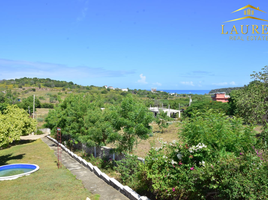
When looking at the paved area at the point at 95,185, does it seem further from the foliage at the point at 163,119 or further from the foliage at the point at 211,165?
the foliage at the point at 163,119

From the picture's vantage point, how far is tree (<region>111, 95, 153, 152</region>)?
37.7ft

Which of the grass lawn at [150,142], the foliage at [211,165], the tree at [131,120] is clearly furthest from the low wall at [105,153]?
the foliage at [211,165]

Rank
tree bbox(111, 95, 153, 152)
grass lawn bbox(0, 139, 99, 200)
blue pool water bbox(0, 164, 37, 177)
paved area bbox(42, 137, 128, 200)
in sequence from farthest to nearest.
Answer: blue pool water bbox(0, 164, 37, 177) → tree bbox(111, 95, 153, 152) → grass lawn bbox(0, 139, 99, 200) → paved area bbox(42, 137, 128, 200)

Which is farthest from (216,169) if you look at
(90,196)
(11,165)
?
(11,165)

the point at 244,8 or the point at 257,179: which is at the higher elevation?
Result: the point at 244,8

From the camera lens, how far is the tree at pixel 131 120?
1148cm

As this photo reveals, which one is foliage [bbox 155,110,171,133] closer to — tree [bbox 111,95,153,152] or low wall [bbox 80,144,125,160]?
low wall [bbox 80,144,125,160]

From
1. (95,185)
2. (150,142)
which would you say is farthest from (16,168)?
(150,142)

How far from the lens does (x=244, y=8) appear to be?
1409 cm

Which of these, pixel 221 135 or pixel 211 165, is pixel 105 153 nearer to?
pixel 221 135

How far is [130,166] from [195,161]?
4456mm

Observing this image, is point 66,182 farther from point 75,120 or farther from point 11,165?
point 75,120

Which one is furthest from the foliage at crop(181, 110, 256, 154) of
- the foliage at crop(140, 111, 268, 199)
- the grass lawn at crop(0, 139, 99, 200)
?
the grass lawn at crop(0, 139, 99, 200)

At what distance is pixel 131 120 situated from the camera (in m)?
11.6
